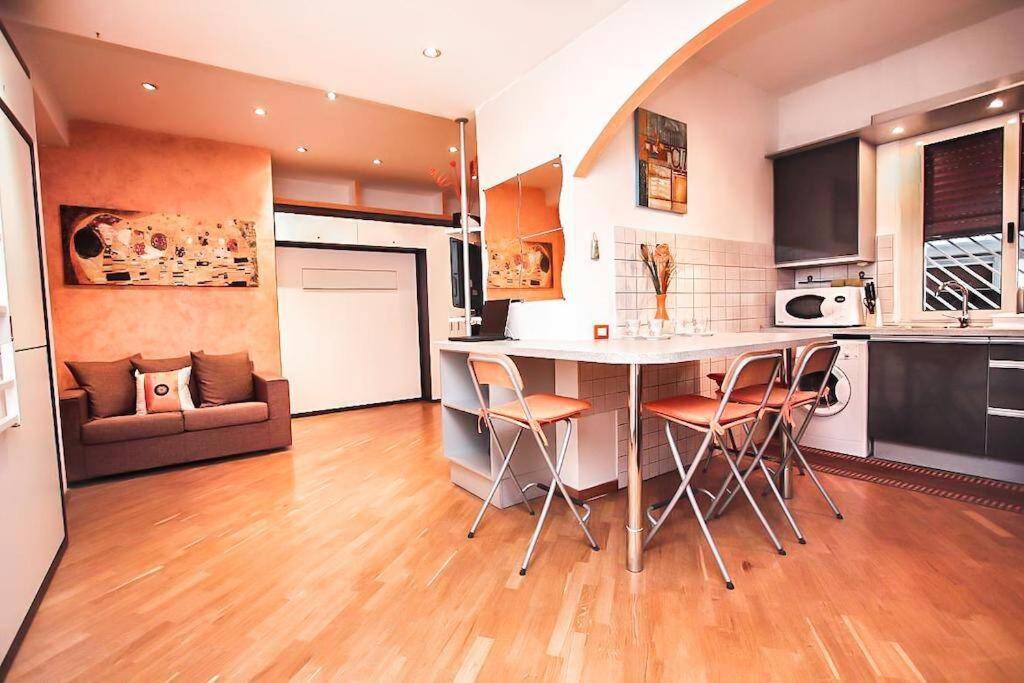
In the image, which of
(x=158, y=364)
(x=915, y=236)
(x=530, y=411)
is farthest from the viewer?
(x=158, y=364)

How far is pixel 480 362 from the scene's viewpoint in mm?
2121

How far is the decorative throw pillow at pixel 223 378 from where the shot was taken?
3.90m

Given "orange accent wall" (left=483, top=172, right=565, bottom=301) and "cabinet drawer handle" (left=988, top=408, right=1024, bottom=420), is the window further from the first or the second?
"orange accent wall" (left=483, top=172, right=565, bottom=301)

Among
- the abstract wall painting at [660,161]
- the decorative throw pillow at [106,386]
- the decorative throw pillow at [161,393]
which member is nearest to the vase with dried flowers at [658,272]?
the abstract wall painting at [660,161]

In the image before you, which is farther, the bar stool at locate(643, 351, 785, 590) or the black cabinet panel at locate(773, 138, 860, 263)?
the black cabinet panel at locate(773, 138, 860, 263)

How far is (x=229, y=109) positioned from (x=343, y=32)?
189 centimetres

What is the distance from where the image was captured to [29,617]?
170cm

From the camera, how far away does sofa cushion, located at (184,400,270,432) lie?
3.56 m

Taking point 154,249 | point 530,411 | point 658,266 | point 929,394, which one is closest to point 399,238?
point 154,249

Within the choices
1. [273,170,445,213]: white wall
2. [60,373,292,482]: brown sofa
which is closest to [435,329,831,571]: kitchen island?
[60,373,292,482]: brown sofa

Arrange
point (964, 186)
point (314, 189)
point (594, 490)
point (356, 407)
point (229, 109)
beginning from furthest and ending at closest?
1. point (356, 407)
2. point (314, 189)
3. point (229, 109)
4. point (964, 186)
5. point (594, 490)

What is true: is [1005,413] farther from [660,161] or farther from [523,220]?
[523,220]

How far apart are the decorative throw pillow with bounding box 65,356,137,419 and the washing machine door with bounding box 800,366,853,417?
493 cm

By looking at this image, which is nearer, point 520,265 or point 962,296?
point 520,265
